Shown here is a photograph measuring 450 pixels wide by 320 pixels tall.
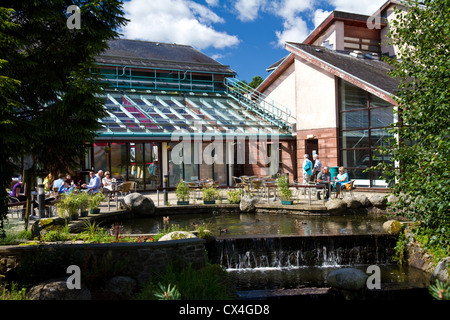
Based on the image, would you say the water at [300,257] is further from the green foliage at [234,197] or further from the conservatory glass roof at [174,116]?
the conservatory glass roof at [174,116]

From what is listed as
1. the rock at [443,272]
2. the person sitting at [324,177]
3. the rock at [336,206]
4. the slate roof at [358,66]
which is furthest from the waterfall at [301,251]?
the slate roof at [358,66]

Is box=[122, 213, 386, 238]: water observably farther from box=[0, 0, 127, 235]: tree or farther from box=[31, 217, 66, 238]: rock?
box=[0, 0, 127, 235]: tree

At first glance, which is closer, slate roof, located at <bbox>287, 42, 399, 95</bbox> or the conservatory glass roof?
slate roof, located at <bbox>287, 42, 399, 95</bbox>

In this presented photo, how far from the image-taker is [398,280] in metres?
7.77

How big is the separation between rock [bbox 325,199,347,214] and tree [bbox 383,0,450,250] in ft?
18.4

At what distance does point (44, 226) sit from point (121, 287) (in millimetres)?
3393

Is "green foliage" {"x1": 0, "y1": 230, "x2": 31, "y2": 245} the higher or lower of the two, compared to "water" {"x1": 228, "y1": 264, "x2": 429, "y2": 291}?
higher

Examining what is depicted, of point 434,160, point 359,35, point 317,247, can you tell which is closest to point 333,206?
point 317,247

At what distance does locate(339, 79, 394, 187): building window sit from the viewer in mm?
16938

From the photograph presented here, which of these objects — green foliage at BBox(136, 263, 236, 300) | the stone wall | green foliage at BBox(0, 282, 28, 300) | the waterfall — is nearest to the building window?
the waterfall

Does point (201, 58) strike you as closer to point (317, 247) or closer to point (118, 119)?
point (118, 119)

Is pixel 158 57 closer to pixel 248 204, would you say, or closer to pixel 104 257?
pixel 248 204

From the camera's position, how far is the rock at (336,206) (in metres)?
12.6

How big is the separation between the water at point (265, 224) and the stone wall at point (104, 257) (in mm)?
3195
